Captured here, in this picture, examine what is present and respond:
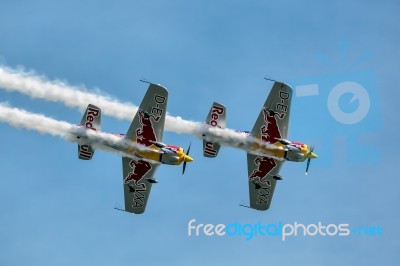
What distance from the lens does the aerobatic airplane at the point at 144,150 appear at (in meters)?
71.9

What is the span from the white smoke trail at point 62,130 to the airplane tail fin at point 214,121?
4013 mm

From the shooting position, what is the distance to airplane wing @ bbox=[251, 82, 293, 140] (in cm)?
7488

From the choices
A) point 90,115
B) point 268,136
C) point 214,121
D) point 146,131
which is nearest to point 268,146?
point 268,136

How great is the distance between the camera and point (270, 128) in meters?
75.8

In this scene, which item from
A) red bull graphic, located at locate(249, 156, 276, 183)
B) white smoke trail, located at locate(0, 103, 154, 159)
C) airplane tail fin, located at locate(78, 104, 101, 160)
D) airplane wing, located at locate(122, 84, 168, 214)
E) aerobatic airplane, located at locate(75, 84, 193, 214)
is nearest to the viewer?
white smoke trail, located at locate(0, 103, 154, 159)

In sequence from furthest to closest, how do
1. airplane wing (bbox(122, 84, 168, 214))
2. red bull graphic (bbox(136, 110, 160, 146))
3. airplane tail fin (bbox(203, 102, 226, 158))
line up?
1. airplane tail fin (bbox(203, 102, 226, 158))
2. red bull graphic (bbox(136, 110, 160, 146))
3. airplane wing (bbox(122, 84, 168, 214))

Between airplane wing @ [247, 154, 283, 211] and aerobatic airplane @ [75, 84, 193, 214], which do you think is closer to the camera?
aerobatic airplane @ [75, 84, 193, 214]

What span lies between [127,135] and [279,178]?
37.8 feet

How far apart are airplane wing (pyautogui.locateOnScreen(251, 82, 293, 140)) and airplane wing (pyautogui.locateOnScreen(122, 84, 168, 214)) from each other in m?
6.78

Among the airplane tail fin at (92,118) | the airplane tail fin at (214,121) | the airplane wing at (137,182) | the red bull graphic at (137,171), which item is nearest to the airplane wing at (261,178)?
the airplane tail fin at (214,121)

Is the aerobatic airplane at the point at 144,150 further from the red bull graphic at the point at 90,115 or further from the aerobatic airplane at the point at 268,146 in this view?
the aerobatic airplane at the point at 268,146

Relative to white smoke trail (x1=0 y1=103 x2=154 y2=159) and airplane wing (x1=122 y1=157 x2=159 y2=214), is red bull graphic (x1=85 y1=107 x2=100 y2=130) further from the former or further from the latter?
airplane wing (x1=122 y1=157 x2=159 y2=214)

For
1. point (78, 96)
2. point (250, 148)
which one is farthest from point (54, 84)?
point (250, 148)

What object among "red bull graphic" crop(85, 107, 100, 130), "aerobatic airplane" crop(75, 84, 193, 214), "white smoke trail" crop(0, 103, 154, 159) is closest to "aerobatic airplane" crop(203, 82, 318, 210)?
"aerobatic airplane" crop(75, 84, 193, 214)
